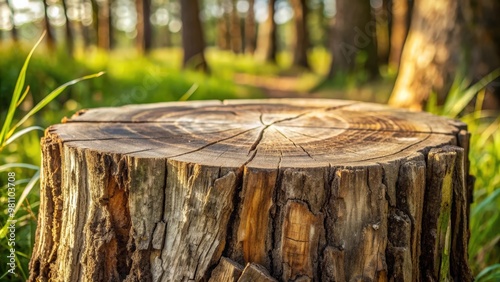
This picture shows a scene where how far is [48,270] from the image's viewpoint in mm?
1778

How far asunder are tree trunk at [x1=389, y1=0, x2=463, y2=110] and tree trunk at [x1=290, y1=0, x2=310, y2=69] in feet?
29.2

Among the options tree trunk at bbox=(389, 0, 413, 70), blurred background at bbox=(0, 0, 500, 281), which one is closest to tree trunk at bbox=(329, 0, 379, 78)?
blurred background at bbox=(0, 0, 500, 281)

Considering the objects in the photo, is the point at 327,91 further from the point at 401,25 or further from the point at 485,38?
the point at 485,38

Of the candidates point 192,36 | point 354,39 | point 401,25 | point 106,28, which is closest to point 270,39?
point 106,28

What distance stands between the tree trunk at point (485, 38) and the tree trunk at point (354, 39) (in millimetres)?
4036

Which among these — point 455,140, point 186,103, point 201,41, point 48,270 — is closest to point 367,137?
point 455,140

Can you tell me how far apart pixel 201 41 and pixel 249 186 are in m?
7.99

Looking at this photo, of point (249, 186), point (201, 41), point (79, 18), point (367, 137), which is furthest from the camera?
point (79, 18)

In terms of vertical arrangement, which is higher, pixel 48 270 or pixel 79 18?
pixel 79 18

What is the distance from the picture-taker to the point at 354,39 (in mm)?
8742

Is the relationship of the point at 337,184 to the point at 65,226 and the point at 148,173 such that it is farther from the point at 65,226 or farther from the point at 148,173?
the point at 65,226

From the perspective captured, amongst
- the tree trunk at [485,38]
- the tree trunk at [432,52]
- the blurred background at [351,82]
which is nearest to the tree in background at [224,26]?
the blurred background at [351,82]

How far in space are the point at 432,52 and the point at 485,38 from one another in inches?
17.9

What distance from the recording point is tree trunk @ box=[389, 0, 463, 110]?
443cm
